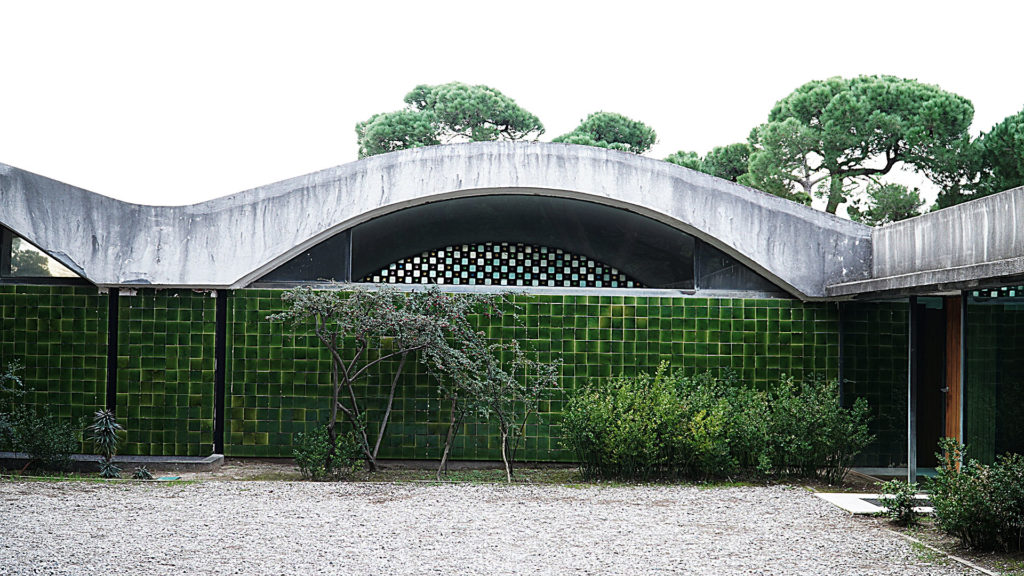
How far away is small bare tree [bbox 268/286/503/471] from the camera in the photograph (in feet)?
30.3

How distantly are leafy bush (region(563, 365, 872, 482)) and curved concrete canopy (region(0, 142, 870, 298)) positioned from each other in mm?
1680

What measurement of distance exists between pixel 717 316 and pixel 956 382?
103 inches

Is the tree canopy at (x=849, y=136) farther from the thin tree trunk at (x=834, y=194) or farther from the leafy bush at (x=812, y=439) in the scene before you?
the leafy bush at (x=812, y=439)

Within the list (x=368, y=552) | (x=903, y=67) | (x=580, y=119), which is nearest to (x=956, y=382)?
(x=368, y=552)

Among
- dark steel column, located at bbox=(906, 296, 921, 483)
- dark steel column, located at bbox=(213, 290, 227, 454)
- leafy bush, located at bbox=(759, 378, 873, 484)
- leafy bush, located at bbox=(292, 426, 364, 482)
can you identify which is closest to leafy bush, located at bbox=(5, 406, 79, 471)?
dark steel column, located at bbox=(213, 290, 227, 454)

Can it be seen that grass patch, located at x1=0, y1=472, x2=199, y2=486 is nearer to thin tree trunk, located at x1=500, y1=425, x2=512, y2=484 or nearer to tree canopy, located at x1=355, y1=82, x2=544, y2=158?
thin tree trunk, located at x1=500, y1=425, x2=512, y2=484

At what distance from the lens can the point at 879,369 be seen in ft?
34.0

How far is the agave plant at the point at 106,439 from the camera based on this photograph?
31.4 ft

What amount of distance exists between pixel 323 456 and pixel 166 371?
231 centimetres

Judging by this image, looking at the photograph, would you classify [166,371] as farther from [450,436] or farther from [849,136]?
[849,136]

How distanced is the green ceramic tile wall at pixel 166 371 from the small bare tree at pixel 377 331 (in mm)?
1208

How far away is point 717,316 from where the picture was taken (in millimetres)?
Answer: 10453

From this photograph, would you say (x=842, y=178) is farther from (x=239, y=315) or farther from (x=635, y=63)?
(x=239, y=315)

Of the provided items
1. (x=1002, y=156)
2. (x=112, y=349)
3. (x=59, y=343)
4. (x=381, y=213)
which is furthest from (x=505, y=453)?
(x=1002, y=156)
